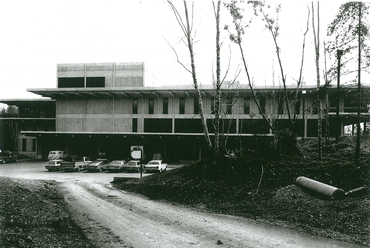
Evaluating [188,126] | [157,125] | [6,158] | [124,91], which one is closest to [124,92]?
[124,91]

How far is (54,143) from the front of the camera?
160 ft

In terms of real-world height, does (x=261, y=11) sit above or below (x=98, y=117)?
above

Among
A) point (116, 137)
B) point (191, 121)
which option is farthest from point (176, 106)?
point (116, 137)

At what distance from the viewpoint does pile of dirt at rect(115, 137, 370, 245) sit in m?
9.14

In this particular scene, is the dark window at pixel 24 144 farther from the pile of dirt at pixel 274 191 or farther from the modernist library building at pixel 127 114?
the pile of dirt at pixel 274 191

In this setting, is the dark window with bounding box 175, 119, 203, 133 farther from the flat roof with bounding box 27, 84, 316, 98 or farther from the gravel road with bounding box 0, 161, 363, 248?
the gravel road with bounding box 0, 161, 363, 248

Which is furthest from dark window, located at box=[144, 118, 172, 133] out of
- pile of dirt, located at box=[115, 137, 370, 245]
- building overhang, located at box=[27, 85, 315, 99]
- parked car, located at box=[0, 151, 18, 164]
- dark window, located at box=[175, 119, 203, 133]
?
pile of dirt, located at box=[115, 137, 370, 245]

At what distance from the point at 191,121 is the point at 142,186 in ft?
84.3

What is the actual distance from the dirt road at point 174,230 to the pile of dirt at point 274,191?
908 mm

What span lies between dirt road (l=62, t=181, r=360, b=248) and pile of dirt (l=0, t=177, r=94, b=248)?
0.47 m

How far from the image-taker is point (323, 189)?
35.7 ft

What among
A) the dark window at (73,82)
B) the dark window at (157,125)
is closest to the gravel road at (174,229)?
the dark window at (157,125)

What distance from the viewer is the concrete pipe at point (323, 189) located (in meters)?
10.5

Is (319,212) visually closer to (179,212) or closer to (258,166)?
(179,212)
